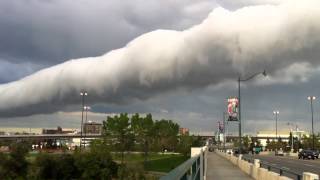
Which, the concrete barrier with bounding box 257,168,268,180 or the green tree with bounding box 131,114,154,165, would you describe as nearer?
the concrete barrier with bounding box 257,168,268,180

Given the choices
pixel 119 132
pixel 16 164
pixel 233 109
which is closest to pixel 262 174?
pixel 233 109

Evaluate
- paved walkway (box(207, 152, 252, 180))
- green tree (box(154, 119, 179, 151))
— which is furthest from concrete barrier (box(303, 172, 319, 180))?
green tree (box(154, 119, 179, 151))

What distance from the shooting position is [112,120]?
16450 centimetres

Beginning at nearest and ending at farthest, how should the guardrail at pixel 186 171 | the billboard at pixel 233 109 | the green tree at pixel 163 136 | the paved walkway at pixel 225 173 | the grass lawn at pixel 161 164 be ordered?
the guardrail at pixel 186 171 < the paved walkway at pixel 225 173 < the billboard at pixel 233 109 < the grass lawn at pixel 161 164 < the green tree at pixel 163 136

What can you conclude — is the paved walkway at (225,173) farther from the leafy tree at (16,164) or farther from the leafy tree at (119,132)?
the leafy tree at (119,132)

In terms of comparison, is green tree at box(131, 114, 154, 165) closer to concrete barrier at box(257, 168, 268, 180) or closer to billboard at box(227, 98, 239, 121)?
Answer: billboard at box(227, 98, 239, 121)

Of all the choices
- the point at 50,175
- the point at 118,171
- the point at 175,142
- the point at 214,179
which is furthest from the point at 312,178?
the point at 175,142

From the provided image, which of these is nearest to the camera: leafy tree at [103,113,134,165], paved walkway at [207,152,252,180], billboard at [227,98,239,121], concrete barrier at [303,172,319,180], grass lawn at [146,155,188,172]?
concrete barrier at [303,172,319,180]

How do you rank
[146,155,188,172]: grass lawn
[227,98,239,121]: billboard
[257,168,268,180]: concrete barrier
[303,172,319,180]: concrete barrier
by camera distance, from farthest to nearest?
[146,155,188,172]: grass lawn < [227,98,239,121]: billboard < [257,168,268,180]: concrete barrier < [303,172,319,180]: concrete barrier

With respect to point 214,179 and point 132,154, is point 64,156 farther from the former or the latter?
point 214,179

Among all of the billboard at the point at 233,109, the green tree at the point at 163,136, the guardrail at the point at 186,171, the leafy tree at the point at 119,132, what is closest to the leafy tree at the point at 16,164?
the leafy tree at the point at 119,132

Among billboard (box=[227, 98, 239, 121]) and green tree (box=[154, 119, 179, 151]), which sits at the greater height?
billboard (box=[227, 98, 239, 121])

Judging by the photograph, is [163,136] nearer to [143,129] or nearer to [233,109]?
[143,129]

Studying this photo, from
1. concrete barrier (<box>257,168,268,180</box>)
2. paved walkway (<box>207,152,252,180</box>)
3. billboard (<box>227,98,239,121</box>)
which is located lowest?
paved walkway (<box>207,152,252,180</box>)
